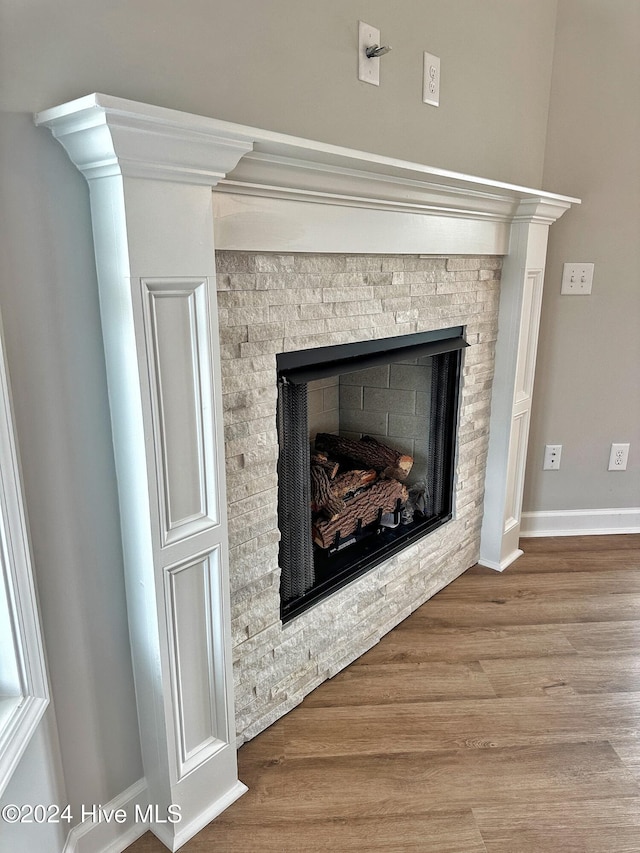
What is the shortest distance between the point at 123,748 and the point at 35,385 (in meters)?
0.78

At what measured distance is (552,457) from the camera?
2.68 metres

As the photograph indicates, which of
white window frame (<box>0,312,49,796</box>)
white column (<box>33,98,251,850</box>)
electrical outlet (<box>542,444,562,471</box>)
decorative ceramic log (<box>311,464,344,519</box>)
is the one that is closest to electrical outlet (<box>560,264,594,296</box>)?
electrical outlet (<box>542,444,562,471</box>)

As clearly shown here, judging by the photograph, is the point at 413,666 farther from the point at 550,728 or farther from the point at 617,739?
the point at 617,739

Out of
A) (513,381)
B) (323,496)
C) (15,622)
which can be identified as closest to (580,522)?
(513,381)

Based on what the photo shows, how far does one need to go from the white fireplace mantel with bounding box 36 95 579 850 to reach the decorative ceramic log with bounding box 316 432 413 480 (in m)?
0.76

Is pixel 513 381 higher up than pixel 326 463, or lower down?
higher up

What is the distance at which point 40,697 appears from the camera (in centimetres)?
106

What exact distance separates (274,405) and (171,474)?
14.0 inches

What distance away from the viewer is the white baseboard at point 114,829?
47.8 inches

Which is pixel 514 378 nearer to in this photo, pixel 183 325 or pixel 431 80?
pixel 431 80

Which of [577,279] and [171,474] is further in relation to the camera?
[577,279]

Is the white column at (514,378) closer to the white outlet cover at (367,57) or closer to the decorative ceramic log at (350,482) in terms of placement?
the decorative ceramic log at (350,482)

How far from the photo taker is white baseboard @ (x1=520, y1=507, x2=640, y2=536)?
2.76m

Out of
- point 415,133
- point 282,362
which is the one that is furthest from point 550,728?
point 415,133
